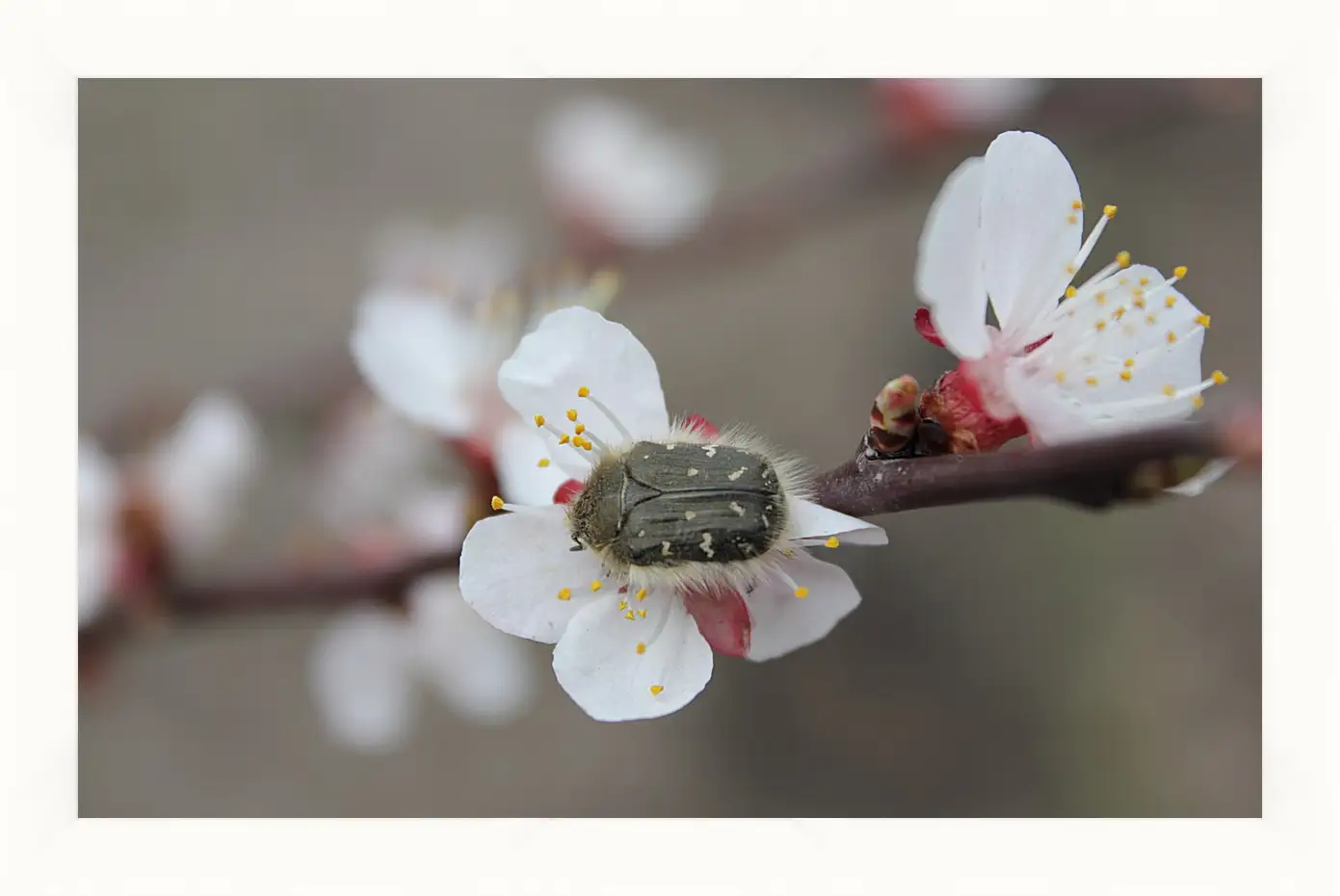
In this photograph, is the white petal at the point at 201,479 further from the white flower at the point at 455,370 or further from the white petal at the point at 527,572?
the white petal at the point at 527,572

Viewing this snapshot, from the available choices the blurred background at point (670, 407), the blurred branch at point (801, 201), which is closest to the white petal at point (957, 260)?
the blurred background at point (670, 407)

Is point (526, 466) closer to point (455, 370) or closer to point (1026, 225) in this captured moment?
point (455, 370)

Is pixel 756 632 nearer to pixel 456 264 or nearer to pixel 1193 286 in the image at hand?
pixel 1193 286

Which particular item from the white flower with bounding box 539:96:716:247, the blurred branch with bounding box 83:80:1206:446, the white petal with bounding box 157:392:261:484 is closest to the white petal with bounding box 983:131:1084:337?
the blurred branch with bounding box 83:80:1206:446

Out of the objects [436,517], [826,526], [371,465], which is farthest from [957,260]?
[371,465]
